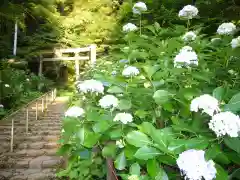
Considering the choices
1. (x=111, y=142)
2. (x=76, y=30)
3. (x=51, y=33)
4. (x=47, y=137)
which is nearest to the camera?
(x=111, y=142)

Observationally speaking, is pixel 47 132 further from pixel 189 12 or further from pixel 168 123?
pixel 168 123

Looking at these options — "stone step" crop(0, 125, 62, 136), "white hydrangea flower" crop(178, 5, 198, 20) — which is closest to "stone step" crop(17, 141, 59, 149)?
"stone step" crop(0, 125, 62, 136)

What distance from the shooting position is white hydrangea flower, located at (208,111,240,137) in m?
0.92

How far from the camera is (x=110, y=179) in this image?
5.12ft

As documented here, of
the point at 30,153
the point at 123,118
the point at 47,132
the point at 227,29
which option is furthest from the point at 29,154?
the point at 123,118

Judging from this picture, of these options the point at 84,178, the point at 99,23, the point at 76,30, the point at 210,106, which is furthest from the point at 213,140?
the point at 76,30

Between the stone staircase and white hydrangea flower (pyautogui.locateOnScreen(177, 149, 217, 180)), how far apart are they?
337 cm

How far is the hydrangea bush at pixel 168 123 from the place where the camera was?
0.94 metres

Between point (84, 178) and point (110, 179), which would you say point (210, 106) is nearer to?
point (110, 179)

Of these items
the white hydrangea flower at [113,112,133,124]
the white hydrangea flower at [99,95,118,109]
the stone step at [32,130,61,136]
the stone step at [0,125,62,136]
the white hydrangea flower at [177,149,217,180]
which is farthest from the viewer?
the stone step at [32,130,61,136]

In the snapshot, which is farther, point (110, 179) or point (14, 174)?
point (14, 174)

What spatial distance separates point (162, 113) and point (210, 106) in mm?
376

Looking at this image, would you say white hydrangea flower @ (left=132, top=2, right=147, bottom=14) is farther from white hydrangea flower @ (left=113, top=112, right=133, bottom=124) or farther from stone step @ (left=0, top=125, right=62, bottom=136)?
stone step @ (left=0, top=125, right=62, bottom=136)

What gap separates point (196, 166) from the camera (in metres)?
0.89
